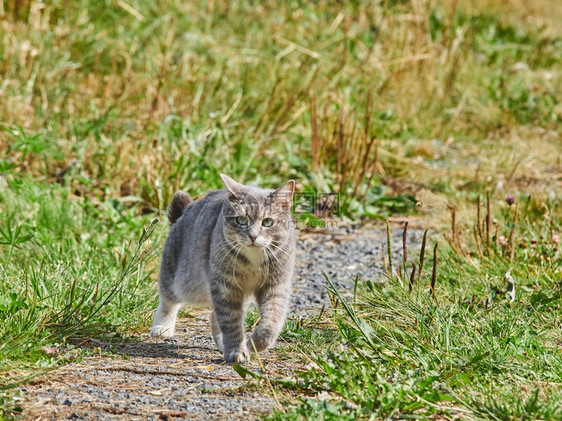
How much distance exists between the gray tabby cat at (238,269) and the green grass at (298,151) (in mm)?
214

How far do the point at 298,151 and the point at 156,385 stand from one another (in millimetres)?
3896

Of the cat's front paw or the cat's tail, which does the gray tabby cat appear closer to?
the cat's front paw

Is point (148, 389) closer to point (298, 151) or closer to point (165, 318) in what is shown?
point (165, 318)

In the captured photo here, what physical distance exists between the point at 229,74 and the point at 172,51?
0.73 m

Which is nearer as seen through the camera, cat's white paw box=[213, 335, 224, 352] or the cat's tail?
cat's white paw box=[213, 335, 224, 352]

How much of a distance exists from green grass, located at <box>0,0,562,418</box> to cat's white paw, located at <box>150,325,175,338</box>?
0.12 metres

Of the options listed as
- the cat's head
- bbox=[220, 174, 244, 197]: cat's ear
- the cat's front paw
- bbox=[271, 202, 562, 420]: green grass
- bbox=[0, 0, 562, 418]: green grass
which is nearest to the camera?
bbox=[271, 202, 562, 420]: green grass

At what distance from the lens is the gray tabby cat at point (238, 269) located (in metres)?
3.29

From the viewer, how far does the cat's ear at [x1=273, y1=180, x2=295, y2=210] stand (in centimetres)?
351

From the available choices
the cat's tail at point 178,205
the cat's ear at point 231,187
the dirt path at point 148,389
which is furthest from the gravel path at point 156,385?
the cat's ear at point 231,187

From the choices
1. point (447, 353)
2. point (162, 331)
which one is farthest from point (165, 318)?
point (447, 353)

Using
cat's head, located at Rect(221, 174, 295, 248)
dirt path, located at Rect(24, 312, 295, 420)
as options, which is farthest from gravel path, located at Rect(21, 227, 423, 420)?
cat's head, located at Rect(221, 174, 295, 248)

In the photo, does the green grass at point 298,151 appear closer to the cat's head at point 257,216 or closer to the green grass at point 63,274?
the green grass at point 63,274

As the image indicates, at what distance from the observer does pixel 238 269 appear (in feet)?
11.1
